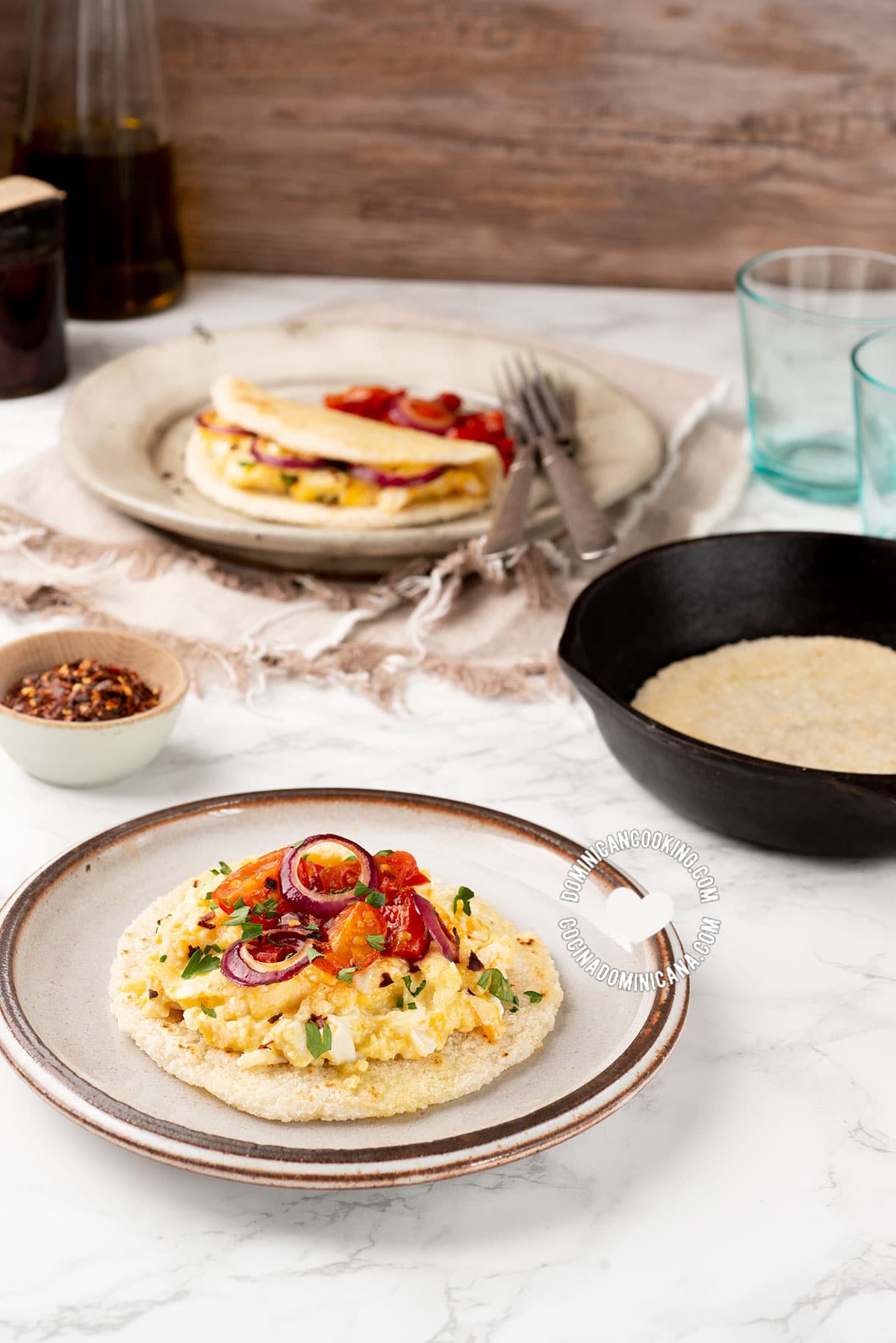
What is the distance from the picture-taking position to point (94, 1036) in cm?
92

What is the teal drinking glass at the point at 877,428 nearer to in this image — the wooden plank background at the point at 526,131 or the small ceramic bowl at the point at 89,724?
the small ceramic bowl at the point at 89,724

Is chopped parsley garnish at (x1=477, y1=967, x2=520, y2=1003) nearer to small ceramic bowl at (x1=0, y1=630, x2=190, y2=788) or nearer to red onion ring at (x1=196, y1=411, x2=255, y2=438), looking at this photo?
small ceramic bowl at (x1=0, y1=630, x2=190, y2=788)

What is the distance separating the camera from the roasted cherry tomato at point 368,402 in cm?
185

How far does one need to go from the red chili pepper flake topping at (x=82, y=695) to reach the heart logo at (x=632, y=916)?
1.50 feet

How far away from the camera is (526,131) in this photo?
2.43 metres

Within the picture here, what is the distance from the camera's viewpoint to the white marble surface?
79 centimetres

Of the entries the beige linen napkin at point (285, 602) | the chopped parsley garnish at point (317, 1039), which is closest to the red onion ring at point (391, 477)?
the beige linen napkin at point (285, 602)

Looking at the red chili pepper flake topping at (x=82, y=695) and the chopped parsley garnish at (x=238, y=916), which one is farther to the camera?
the red chili pepper flake topping at (x=82, y=695)

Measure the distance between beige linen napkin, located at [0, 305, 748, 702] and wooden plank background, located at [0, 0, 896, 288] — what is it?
97 cm

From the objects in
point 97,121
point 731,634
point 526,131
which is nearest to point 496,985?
point 731,634

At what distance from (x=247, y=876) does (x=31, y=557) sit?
2.46ft

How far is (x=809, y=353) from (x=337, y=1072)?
3.99 feet

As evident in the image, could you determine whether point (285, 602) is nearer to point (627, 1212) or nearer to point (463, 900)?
point (463, 900)

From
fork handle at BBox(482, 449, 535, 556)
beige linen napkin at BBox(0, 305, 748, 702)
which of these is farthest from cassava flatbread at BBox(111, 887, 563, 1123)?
fork handle at BBox(482, 449, 535, 556)
